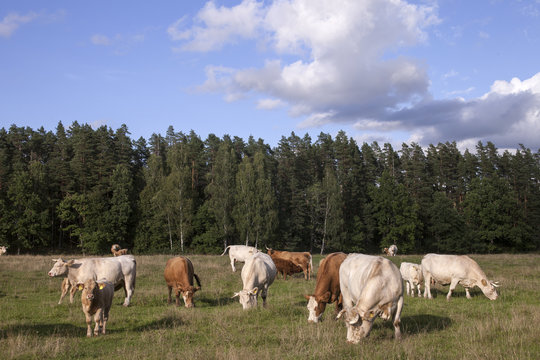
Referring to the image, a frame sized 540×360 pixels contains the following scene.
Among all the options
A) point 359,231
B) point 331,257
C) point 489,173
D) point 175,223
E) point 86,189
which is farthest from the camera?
point 489,173

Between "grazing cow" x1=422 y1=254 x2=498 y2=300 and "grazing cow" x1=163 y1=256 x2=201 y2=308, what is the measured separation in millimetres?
9347

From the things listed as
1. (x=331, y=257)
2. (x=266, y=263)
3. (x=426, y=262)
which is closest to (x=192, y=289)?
(x=266, y=263)

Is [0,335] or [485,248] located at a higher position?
[0,335]

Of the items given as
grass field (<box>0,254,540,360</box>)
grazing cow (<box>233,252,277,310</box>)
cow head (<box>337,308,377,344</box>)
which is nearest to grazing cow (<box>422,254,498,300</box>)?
grass field (<box>0,254,540,360</box>)

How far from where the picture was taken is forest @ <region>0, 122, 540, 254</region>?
49.3m

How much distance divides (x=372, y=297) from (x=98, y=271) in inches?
374

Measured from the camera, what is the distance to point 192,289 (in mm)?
13305

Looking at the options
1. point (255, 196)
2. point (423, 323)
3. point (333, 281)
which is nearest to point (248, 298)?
point (333, 281)

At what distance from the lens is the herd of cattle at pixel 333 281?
837 cm

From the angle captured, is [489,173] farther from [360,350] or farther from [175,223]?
[360,350]

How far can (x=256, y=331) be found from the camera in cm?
953

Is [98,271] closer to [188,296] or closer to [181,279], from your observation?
[181,279]

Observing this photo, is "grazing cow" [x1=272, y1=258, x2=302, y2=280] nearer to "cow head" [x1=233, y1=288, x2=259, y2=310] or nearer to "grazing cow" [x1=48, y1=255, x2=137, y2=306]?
"cow head" [x1=233, y1=288, x2=259, y2=310]

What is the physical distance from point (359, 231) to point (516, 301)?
45.7 meters
